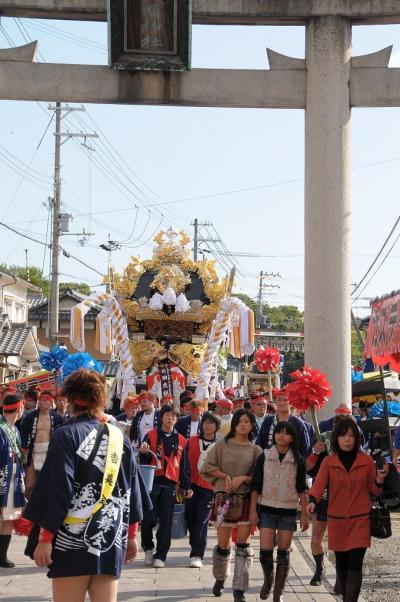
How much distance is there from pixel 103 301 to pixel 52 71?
7383mm

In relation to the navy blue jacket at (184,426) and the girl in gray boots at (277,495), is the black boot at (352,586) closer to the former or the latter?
the girl in gray boots at (277,495)

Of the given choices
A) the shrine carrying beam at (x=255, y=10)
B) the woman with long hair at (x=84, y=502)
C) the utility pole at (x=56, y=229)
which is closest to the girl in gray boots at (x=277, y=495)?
the woman with long hair at (x=84, y=502)

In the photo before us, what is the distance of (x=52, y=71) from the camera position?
16.0 metres

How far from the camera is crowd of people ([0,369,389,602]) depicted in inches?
217

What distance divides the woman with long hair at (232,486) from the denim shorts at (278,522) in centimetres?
21

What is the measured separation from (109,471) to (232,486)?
11.4 feet

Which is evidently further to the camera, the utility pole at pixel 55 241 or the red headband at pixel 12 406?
the utility pole at pixel 55 241

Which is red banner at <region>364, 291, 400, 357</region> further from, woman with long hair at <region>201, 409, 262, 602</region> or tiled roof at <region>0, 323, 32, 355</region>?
tiled roof at <region>0, 323, 32, 355</region>

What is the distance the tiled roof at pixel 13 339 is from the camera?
3241 centimetres

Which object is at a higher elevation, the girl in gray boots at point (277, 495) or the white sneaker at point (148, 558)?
the girl in gray boots at point (277, 495)

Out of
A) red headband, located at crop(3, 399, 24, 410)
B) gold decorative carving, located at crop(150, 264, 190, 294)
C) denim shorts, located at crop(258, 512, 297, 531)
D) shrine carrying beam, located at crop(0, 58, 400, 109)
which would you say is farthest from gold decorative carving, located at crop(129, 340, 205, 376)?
denim shorts, located at crop(258, 512, 297, 531)

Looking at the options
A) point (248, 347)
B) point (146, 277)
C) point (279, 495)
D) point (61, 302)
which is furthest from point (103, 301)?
point (61, 302)

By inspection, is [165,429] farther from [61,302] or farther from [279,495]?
[61,302]

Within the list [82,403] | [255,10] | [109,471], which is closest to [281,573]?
[109,471]
